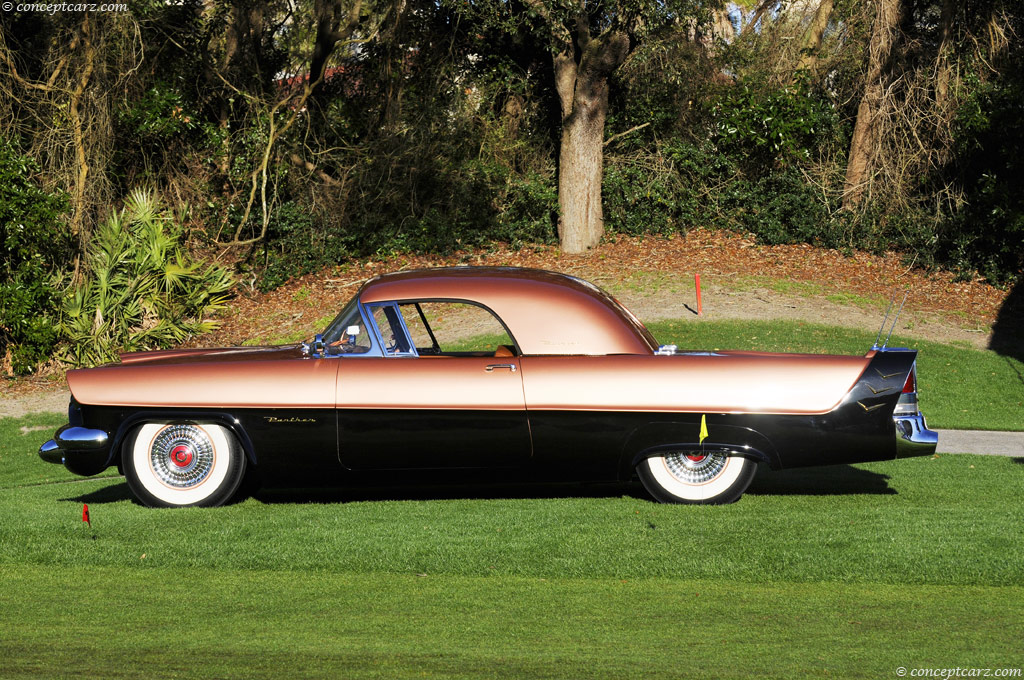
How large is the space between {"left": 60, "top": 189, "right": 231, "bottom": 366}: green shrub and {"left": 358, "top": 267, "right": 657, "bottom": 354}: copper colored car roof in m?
13.4

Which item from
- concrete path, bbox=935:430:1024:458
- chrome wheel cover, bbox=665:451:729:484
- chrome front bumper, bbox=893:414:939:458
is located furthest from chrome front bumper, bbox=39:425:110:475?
concrete path, bbox=935:430:1024:458

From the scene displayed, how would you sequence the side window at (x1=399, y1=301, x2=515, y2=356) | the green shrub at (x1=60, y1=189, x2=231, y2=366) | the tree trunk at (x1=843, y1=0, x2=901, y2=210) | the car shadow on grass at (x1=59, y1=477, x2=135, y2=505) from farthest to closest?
1. the tree trunk at (x1=843, y1=0, x2=901, y2=210)
2. the green shrub at (x1=60, y1=189, x2=231, y2=366)
3. the car shadow on grass at (x1=59, y1=477, x2=135, y2=505)
4. the side window at (x1=399, y1=301, x2=515, y2=356)

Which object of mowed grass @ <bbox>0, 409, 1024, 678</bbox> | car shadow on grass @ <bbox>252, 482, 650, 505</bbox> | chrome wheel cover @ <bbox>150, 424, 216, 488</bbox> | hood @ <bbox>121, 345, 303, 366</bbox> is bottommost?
car shadow on grass @ <bbox>252, 482, 650, 505</bbox>

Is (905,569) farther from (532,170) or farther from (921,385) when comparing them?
(532,170)

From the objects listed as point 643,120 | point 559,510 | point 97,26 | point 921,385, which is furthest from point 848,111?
point 559,510

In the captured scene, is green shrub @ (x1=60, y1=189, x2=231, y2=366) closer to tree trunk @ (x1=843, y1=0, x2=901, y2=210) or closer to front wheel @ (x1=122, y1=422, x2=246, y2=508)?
front wheel @ (x1=122, y1=422, x2=246, y2=508)

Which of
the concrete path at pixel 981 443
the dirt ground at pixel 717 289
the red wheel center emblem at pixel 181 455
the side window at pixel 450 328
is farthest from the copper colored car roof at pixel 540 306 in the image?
the dirt ground at pixel 717 289

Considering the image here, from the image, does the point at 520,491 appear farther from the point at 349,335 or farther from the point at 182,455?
the point at 182,455

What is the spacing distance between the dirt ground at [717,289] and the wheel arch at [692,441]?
1344 cm

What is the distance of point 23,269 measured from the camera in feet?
63.9

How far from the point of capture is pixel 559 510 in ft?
23.7

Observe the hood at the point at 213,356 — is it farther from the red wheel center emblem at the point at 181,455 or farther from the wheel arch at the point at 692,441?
the wheel arch at the point at 692,441

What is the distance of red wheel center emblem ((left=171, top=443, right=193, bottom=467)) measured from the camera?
24.4ft

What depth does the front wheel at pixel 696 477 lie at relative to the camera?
7.41 m
